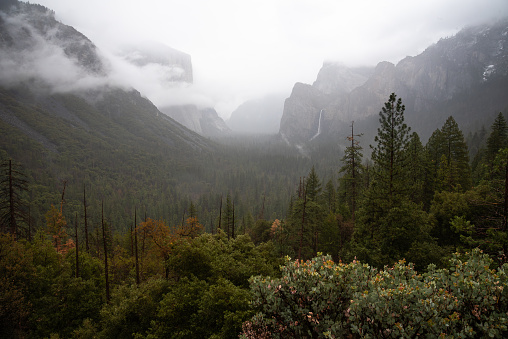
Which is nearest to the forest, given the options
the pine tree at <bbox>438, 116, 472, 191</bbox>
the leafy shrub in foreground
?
the leafy shrub in foreground

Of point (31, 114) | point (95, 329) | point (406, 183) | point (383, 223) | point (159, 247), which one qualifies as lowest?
point (95, 329)

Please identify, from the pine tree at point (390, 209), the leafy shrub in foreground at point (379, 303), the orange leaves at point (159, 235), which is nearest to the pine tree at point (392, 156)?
the pine tree at point (390, 209)

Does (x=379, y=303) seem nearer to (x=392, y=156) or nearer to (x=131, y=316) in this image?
(x=392, y=156)

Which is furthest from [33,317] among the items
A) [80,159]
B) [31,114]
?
[31,114]

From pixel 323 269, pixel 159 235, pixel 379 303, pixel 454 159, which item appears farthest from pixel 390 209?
pixel 159 235

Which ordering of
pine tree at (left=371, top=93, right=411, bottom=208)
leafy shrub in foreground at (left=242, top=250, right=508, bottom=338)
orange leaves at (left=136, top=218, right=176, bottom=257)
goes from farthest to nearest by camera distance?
orange leaves at (left=136, top=218, right=176, bottom=257) < pine tree at (left=371, top=93, right=411, bottom=208) < leafy shrub in foreground at (left=242, top=250, right=508, bottom=338)

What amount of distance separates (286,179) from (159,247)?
133170mm

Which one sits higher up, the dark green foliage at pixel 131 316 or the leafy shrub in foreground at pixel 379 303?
the leafy shrub in foreground at pixel 379 303

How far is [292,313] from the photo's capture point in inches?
219

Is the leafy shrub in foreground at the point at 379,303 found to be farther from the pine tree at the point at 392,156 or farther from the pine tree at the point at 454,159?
the pine tree at the point at 454,159

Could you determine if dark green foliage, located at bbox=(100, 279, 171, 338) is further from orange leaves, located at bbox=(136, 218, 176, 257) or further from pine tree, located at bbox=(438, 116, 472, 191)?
pine tree, located at bbox=(438, 116, 472, 191)

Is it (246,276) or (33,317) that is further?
(33,317)

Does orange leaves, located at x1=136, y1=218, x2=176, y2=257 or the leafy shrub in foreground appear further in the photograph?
orange leaves, located at x1=136, y1=218, x2=176, y2=257

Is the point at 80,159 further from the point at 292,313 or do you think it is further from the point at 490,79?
the point at 490,79
